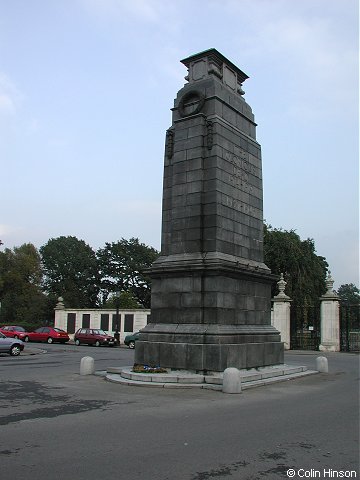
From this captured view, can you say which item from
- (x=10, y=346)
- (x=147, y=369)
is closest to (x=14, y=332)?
(x=10, y=346)

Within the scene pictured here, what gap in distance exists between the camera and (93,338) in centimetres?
3784

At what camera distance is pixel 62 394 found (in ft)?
36.2

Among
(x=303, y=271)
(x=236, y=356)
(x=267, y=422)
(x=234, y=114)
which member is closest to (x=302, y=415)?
(x=267, y=422)

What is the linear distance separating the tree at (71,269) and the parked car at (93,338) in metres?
39.7

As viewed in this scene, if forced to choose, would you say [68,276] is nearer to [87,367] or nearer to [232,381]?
[87,367]

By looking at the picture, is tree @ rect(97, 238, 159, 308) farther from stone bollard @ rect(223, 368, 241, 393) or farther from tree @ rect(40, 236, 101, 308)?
stone bollard @ rect(223, 368, 241, 393)

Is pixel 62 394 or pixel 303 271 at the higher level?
pixel 303 271

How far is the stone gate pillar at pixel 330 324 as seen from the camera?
99.2ft

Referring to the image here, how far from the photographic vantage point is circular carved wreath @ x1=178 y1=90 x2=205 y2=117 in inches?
625

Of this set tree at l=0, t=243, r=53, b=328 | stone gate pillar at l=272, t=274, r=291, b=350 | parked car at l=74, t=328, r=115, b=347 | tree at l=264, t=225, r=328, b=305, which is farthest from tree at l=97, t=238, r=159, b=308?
stone gate pillar at l=272, t=274, r=291, b=350

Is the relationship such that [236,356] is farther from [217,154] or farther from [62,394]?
[217,154]

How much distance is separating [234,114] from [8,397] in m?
11.2

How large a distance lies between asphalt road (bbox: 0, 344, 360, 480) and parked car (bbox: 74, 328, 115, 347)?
25503 millimetres

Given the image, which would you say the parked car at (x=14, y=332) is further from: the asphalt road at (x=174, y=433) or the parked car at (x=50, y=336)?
the asphalt road at (x=174, y=433)
